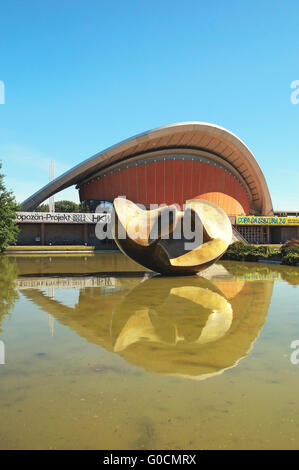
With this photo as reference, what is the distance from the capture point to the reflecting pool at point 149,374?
3.67 metres

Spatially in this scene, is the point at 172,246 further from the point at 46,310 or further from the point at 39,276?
the point at 46,310

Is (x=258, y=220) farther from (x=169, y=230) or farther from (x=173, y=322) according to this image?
(x=173, y=322)

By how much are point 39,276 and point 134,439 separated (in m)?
13.8

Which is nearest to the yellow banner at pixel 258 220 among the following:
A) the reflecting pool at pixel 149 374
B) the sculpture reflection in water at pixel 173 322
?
the sculpture reflection in water at pixel 173 322

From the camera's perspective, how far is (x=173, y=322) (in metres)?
7.98

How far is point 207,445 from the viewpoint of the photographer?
11.4 ft

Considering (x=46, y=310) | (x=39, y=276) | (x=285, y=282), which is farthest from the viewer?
(x=39, y=276)

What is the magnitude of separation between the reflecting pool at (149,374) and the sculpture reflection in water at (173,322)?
1.1 inches

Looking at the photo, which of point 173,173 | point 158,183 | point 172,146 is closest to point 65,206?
point 158,183

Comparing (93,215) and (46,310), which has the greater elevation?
(93,215)

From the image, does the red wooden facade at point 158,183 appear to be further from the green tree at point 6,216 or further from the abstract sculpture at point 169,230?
the abstract sculpture at point 169,230

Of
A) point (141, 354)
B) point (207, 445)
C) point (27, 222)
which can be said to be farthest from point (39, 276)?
point (27, 222)

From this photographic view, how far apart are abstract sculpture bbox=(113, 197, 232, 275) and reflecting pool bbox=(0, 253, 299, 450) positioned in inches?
187
